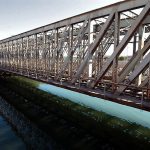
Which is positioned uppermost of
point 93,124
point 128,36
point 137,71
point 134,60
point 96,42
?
point 128,36

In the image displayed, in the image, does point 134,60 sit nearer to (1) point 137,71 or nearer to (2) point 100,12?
(1) point 137,71

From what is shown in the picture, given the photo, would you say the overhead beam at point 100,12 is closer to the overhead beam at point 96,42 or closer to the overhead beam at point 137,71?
the overhead beam at point 96,42

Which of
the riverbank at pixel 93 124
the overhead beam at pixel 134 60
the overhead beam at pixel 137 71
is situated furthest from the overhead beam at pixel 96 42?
the riverbank at pixel 93 124

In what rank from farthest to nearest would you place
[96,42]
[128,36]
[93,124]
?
1. [93,124]
2. [96,42]
3. [128,36]

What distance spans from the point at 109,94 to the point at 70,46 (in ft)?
24.4

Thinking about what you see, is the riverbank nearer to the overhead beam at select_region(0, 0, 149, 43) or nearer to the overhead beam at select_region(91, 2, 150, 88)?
the overhead beam at select_region(91, 2, 150, 88)

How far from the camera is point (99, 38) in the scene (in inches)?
613

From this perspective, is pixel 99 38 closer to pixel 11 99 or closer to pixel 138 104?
pixel 138 104

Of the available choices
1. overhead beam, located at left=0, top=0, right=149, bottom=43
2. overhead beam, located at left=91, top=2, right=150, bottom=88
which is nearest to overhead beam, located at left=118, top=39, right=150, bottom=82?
overhead beam, located at left=91, top=2, right=150, bottom=88

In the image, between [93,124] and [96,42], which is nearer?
[96,42]

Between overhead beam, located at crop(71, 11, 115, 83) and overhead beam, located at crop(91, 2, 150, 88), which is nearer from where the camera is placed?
overhead beam, located at crop(91, 2, 150, 88)

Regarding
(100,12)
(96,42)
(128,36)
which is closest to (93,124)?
(96,42)

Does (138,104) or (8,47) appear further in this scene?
(8,47)

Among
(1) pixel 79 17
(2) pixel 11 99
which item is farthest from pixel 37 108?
(1) pixel 79 17
